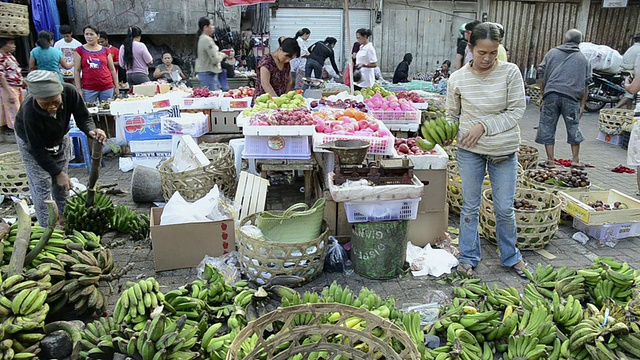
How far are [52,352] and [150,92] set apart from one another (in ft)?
21.6

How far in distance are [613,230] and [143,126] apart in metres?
6.37

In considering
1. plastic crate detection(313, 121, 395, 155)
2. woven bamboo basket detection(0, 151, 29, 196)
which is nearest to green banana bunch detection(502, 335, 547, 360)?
plastic crate detection(313, 121, 395, 155)

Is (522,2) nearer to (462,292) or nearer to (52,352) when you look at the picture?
(462,292)

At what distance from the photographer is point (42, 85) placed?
12.2 ft

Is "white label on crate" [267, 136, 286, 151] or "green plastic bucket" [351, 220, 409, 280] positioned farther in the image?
"white label on crate" [267, 136, 286, 151]

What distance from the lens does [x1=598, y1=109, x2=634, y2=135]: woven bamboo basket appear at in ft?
29.6

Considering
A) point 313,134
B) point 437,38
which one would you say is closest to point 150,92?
point 313,134

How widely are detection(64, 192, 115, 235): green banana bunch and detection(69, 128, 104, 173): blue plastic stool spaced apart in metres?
2.43

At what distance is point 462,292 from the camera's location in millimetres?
3502

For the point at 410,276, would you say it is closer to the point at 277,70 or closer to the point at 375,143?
the point at 375,143

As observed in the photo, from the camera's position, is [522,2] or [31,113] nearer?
[31,113]

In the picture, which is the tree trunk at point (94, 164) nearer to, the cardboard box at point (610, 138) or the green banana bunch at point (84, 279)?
the green banana bunch at point (84, 279)

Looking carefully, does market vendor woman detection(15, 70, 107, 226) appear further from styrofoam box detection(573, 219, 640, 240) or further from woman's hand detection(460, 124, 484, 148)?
styrofoam box detection(573, 219, 640, 240)

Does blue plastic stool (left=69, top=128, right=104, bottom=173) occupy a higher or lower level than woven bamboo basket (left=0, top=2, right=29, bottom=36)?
lower
